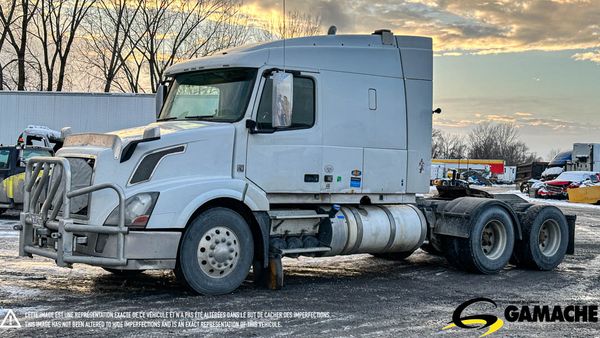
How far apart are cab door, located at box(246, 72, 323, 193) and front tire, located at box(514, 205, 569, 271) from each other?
13.4ft

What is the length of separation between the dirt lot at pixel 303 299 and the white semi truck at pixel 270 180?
470mm

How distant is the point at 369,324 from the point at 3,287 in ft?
15.1

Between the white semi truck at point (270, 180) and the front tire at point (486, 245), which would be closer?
the white semi truck at point (270, 180)

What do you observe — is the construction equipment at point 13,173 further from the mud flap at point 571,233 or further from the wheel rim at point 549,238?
the mud flap at point 571,233

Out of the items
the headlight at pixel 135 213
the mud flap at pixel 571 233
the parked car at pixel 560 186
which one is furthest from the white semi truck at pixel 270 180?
the parked car at pixel 560 186

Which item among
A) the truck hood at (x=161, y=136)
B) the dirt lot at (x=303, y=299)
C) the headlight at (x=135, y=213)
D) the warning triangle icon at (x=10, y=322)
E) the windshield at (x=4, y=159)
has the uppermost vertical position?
the truck hood at (x=161, y=136)

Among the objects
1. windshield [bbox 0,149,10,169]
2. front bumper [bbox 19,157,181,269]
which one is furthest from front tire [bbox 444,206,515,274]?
windshield [bbox 0,149,10,169]

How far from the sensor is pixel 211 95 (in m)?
8.86

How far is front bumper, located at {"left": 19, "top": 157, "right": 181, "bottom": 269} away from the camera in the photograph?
7.55 metres

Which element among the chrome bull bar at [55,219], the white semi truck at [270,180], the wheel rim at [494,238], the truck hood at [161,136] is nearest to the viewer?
the chrome bull bar at [55,219]

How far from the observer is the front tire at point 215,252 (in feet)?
26.1

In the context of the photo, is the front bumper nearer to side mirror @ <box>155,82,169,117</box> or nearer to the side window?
side mirror @ <box>155,82,169,117</box>

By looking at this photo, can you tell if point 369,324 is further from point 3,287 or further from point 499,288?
point 3,287

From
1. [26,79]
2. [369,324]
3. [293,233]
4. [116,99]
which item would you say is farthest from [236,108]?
[26,79]
